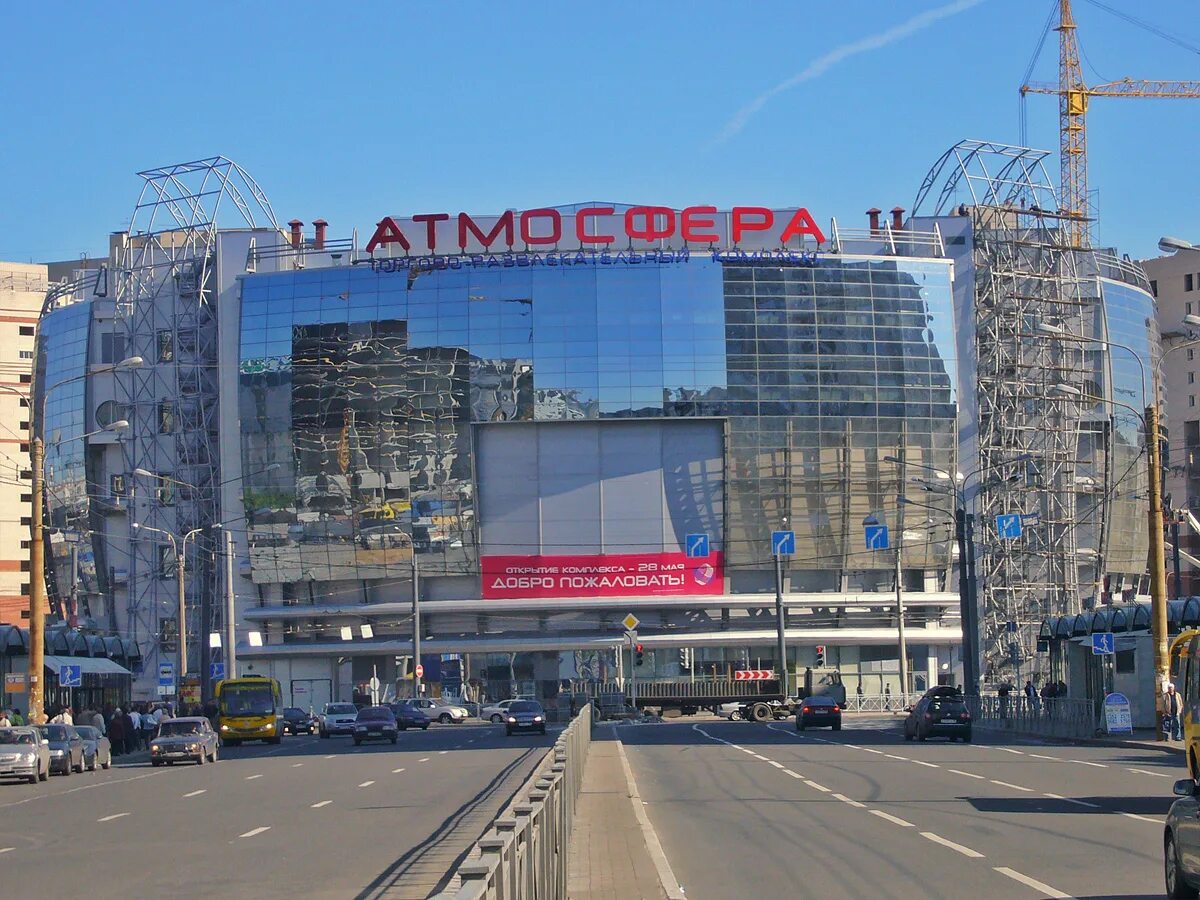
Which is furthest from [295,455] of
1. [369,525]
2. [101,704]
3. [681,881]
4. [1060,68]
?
[681,881]

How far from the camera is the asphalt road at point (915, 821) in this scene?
54.3 ft

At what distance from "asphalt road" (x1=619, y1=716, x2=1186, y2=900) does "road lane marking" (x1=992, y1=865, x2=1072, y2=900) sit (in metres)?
0.02

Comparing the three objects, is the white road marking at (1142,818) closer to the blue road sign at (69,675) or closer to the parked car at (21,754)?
the parked car at (21,754)

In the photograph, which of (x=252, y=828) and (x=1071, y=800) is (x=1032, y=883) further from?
(x=252, y=828)

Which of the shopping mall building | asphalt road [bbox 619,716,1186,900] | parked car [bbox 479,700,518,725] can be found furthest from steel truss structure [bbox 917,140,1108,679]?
asphalt road [bbox 619,716,1186,900]

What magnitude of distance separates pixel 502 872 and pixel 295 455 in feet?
327

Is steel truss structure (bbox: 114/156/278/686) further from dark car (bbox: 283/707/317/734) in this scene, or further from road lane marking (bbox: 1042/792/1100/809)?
road lane marking (bbox: 1042/792/1100/809)

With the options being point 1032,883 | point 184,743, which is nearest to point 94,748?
point 184,743

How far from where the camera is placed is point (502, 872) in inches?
331

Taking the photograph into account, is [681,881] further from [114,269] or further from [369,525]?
[114,269]

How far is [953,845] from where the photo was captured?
19750 millimetres

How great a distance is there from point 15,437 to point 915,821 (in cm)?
13435

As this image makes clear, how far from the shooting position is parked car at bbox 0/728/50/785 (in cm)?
3856

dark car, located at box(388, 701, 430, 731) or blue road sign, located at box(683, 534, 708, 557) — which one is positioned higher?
blue road sign, located at box(683, 534, 708, 557)
